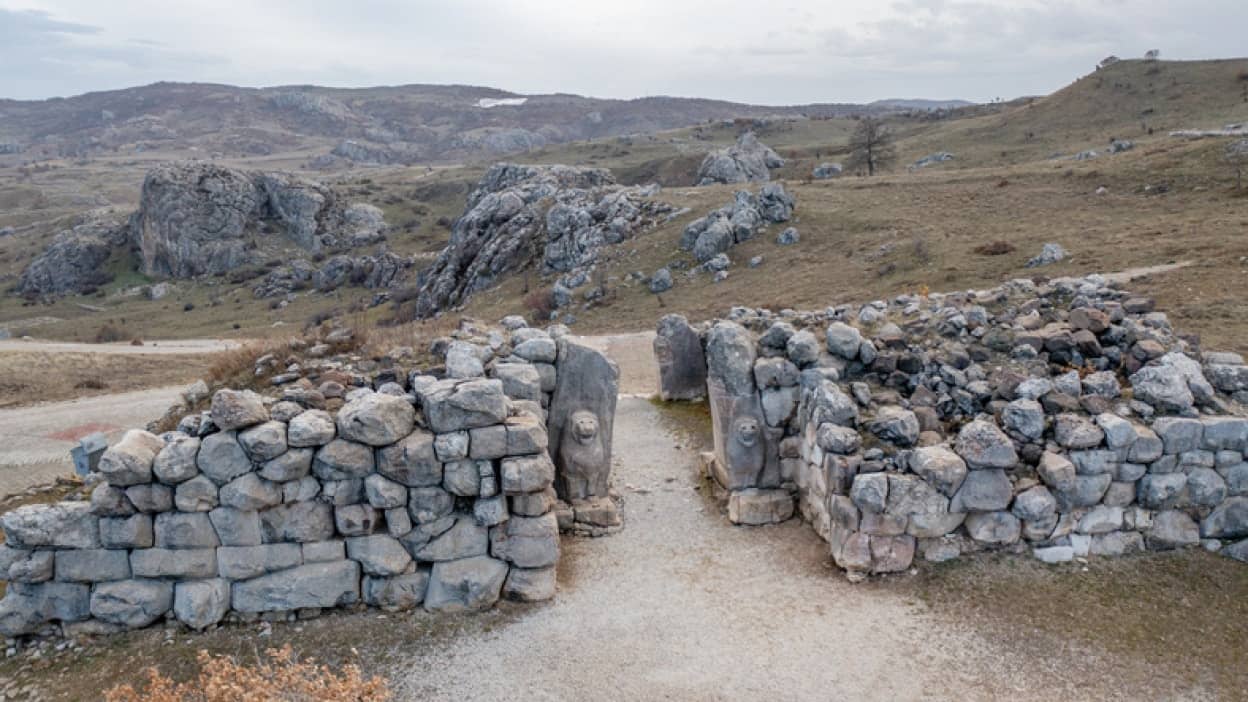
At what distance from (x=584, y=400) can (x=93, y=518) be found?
6511mm

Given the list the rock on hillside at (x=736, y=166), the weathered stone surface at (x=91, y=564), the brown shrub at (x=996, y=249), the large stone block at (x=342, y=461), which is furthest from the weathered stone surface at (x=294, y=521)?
the rock on hillside at (x=736, y=166)

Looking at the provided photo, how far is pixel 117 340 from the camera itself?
43.3 meters

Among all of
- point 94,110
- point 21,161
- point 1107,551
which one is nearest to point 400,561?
point 1107,551

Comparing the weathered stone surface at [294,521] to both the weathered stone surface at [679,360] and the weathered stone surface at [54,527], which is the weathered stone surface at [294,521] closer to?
the weathered stone surface at [54,527]

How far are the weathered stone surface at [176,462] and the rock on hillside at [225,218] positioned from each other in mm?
64717

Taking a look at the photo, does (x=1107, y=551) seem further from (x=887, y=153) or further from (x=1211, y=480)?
(x=887, y=153)

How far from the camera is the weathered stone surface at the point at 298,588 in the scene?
913 cm

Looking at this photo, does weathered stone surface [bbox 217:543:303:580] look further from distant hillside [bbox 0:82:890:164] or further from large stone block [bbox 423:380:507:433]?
distant hillside [bbox 0:82:890:164]

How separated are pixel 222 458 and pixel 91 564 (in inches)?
79.2

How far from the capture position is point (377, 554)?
9297mm

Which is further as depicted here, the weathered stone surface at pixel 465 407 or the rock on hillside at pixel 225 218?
the rock on hillside at pixel 225 218

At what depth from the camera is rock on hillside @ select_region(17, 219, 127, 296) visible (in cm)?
6444

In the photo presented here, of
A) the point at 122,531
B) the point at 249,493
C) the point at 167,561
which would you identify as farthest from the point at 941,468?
the point at 122,531

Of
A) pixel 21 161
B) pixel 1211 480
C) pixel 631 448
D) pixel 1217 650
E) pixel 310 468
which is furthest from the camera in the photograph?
pixel 21 161
